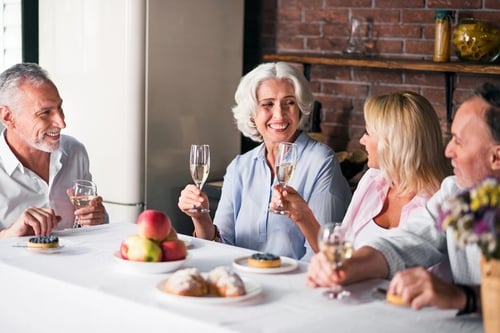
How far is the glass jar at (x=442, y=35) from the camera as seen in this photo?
3.90 m

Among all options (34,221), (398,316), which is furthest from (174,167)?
(398,316)

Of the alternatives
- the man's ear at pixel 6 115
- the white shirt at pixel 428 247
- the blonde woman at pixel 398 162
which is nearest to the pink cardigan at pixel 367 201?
the blonde woman at pixel 398 162

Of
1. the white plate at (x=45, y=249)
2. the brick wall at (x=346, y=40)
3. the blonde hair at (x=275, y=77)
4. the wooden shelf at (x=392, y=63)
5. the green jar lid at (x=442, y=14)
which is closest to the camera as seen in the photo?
the white plate at (x=45, y=249)

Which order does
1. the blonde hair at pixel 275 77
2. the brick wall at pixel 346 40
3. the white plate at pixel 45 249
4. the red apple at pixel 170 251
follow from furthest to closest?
the brick wall at pixel 346 40 → the blonde hair at pixel 275 77 → the white plate at pixel 45 249 → the red apple at pixel 170 251

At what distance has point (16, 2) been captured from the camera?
4523 mm

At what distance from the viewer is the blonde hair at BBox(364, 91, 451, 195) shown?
2.80 m

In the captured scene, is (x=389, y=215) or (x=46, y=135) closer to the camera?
(x=389, y=215)

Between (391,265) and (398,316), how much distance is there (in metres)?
0.35

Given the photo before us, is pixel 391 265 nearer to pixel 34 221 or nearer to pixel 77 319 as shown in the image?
pixel 77 319

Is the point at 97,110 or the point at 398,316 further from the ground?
the point at 97,110

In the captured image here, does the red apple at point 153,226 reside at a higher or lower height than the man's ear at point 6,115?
lower

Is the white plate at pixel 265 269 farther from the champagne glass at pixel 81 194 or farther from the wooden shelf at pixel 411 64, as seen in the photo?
the wooden shelf at pixel 411 64

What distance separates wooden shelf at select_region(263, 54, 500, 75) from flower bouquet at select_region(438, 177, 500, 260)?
7.00 ft

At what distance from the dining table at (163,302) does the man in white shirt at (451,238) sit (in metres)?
0.05
